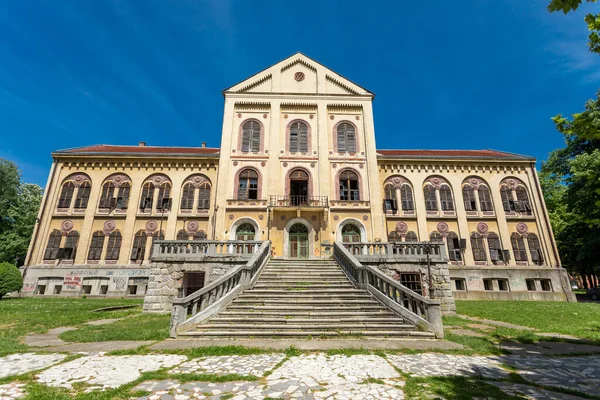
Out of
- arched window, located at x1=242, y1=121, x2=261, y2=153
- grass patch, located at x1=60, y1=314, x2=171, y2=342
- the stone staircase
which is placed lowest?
grass patch, located at x1=60, y1=314, x2=171, y2=342

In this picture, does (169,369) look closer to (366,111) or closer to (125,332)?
(125,332)

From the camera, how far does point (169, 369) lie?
466 cm

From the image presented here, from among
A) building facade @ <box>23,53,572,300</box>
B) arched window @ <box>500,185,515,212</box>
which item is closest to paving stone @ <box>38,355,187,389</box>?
building facade @ <box>23,53,572,300</box>

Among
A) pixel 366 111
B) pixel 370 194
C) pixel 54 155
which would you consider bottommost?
pixel 370 194

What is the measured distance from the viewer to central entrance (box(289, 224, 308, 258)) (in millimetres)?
19781

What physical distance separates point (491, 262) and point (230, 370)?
24.5 m

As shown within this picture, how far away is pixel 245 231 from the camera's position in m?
20.0

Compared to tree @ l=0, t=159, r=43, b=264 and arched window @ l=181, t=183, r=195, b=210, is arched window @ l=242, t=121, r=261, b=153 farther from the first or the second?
tree @ l=0, t=159, r=43, b=264

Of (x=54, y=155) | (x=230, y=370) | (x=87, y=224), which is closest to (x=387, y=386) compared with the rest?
(x=230, y=370)

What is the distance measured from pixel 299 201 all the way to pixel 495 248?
55.7ft

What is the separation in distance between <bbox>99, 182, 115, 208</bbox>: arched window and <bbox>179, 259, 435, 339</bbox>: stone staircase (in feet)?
61.7

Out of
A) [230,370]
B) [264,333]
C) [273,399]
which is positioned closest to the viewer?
[273,399]

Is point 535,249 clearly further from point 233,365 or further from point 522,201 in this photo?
point 233,365

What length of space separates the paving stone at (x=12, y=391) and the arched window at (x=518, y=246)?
28609mm
